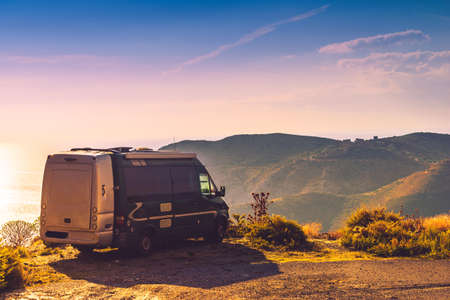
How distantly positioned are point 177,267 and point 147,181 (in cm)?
236

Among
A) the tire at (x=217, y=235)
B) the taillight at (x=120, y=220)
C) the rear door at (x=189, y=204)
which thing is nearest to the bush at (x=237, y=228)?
the tire at (x=217, y=235)

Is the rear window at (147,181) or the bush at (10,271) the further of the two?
the rear window at (147,181)

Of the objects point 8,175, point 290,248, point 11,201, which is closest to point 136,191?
point 290,248

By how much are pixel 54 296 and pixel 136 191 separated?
3701mm

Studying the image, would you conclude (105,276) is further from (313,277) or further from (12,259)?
(313,277)

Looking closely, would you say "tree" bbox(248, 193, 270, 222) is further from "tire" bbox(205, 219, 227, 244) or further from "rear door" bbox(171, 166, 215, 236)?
"rear door" bbox(171, 166, 215, 236)

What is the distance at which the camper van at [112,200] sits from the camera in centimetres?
1017

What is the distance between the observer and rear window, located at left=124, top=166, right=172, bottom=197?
1067 cm

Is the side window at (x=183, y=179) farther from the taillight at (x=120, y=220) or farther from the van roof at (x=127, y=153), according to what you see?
the taillight at (x=120, y=220)

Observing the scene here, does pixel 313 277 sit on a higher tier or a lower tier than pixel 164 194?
lower

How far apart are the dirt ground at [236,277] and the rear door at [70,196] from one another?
3.03 ft

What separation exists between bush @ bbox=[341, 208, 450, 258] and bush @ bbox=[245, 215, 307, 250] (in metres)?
1.30

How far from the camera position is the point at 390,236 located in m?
12.0

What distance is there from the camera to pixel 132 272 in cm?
914
